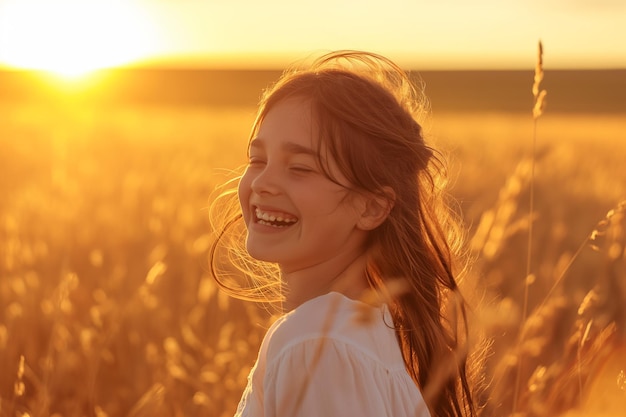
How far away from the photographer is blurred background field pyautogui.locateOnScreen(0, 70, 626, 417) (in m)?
2.18

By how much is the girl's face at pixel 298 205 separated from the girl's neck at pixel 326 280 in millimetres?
15

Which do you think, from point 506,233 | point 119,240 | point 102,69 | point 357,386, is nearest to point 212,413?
point 506,233

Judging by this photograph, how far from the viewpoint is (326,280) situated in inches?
64.6

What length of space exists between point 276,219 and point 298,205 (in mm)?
69

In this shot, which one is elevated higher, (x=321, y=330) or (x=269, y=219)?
(x=269, y=219)

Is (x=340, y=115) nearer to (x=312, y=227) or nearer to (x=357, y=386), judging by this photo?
(x=312, y=227)

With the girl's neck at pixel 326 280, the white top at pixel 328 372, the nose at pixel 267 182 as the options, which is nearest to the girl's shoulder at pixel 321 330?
the white top at pixel 328 372

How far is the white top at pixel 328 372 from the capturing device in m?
1.35

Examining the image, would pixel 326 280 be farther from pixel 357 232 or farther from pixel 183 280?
pixel 183 280

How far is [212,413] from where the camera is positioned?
93.7 inches

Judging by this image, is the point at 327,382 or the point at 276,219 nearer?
the point at 327,382

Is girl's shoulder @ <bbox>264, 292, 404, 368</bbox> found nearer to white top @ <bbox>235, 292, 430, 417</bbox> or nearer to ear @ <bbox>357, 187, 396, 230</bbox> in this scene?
white top @ <bbox>235, 292, 430, 417</bbox>

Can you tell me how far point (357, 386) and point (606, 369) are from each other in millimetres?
1062

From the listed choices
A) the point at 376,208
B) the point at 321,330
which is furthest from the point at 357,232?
the point at 321,330
